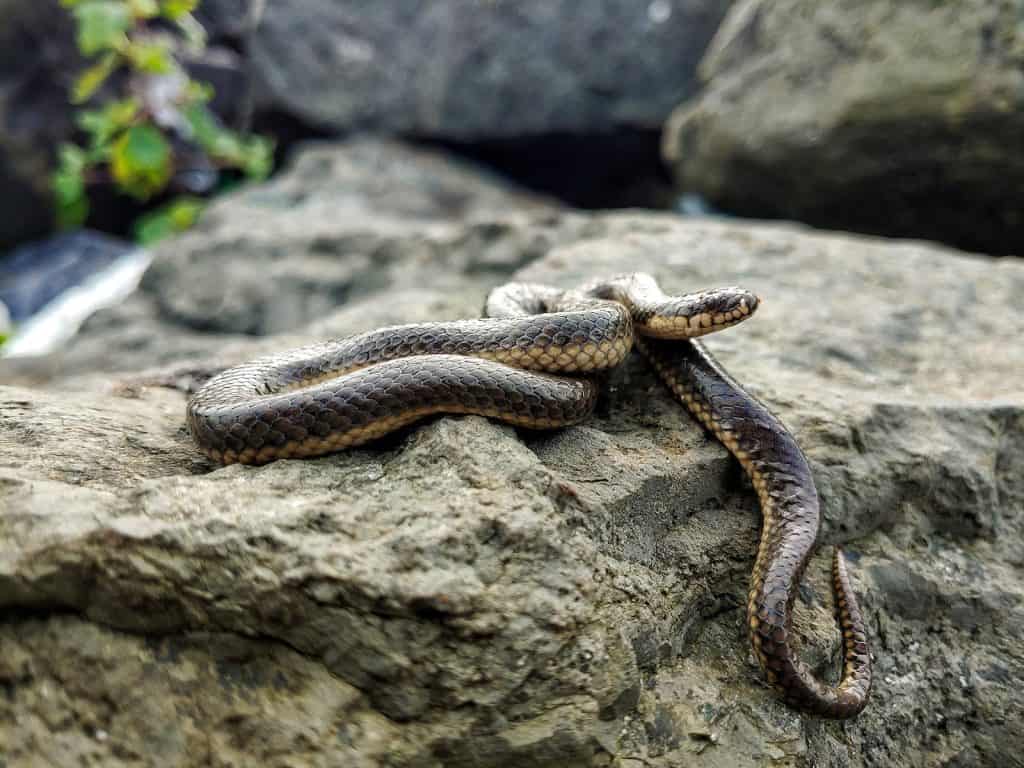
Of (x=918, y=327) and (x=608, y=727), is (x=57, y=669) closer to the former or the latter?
(x=608, y=727)

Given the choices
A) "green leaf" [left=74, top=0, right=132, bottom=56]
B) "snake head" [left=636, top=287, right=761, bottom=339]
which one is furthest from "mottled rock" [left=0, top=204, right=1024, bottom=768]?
"green leaf" [left=74, top=0, right=132, bottom=56]

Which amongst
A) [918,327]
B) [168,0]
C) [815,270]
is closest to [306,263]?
[168,0]

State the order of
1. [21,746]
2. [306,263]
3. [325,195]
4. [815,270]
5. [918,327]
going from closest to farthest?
1. [21,746]
2. [918,327]
3. [815,270]
4. [306,263]
5. [325,195]

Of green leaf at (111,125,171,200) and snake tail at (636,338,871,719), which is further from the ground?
snake tail at (636,338,871,719)

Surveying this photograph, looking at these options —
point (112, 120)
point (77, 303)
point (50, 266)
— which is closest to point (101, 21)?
point (112, 120)

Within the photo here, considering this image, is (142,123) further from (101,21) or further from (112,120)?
(101,21)

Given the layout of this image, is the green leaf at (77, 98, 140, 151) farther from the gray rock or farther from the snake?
the snake
